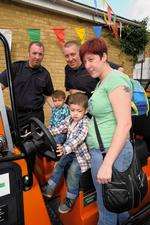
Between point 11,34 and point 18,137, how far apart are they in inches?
211

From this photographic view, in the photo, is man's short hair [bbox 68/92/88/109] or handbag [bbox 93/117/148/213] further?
man's short hair [bbox 68/92/88/109]

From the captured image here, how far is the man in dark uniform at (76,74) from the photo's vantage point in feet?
11.9

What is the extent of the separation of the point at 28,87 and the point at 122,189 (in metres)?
2.10

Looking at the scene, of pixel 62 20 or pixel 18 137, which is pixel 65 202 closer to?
pixel 18 137

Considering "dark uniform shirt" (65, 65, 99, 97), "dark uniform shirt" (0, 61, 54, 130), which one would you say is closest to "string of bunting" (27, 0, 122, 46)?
"dark uniform shirt" (0, 61, 54, 130)

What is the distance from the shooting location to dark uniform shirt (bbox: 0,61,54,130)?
13.2 feet

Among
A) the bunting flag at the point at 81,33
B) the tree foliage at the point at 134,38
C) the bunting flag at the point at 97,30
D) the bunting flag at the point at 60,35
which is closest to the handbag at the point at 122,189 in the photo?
the bunting flag at the point at 60,35

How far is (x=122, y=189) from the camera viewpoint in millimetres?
2330

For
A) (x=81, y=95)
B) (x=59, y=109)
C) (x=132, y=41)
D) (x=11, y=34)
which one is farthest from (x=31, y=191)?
(x=132, y=41)

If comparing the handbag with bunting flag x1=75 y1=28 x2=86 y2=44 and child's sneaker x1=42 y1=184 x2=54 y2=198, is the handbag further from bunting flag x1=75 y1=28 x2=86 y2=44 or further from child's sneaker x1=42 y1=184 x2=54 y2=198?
→ bunting flag x1=75 y1=28 x2=86 y2=44

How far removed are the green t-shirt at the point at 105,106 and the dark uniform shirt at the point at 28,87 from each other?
1.74m

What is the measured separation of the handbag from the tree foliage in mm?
8651

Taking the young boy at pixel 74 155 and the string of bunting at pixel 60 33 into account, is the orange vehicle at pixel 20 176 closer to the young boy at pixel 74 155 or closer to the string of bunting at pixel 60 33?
the young boy at pixel 74 155

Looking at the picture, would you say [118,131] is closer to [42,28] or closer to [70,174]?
[70,174]
